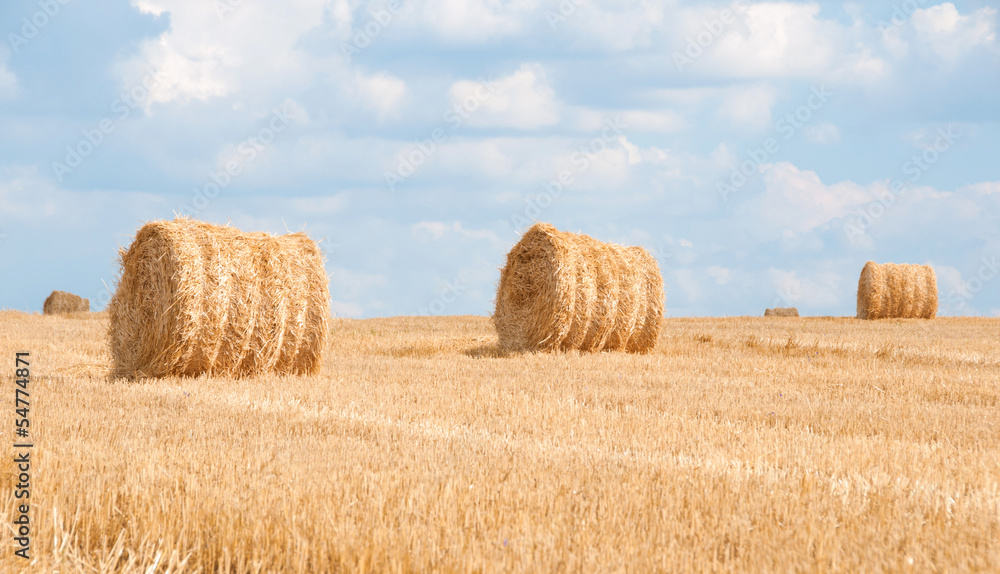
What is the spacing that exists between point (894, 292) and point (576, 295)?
18695 mm

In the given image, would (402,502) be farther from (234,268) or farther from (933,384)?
(933,384)

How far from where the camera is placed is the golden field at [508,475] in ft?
13.0

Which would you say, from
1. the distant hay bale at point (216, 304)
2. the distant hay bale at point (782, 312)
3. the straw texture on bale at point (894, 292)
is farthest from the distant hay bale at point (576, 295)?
the distant hay bale at point (782, 312)

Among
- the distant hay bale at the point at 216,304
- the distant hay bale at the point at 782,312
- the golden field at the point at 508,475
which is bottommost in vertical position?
the golden field at the point at 508,475

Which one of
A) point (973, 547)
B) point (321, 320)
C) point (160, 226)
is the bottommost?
point (973, 547)

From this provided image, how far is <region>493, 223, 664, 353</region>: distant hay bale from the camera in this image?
14398mm

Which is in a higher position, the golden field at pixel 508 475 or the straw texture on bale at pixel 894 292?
the straw texture on bale at pixel 894 292

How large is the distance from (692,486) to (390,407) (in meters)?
3.90

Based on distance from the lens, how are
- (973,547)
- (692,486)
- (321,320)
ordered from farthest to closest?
1. (321,320)
2. (692,486)
3. (973,547)

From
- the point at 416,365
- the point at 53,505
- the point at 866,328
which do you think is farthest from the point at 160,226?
the point at 866,328

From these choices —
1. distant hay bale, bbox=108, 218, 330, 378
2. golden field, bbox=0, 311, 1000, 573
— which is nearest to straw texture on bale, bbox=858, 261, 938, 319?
golden field, bbox=0, 311, 1000, 573

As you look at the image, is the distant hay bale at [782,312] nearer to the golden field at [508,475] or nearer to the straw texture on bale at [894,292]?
the straw texture on bale at [894,292]

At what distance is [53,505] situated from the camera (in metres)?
4.69

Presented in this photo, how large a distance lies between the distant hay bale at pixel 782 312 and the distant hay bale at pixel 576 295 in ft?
60.0
